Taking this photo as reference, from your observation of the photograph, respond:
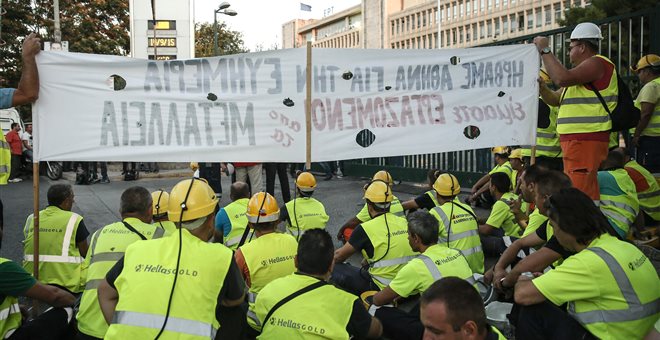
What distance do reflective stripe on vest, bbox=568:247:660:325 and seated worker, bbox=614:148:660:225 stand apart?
128 inches

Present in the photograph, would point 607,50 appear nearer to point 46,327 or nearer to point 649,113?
point 649,113

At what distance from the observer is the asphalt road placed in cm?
→ 967

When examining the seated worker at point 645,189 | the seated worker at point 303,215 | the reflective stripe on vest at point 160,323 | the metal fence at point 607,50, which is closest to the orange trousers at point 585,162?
the seated worker at point 645,189

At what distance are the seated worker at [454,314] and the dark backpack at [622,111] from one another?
316 centimetres

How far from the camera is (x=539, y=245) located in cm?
496

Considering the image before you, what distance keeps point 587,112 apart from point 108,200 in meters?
10.9

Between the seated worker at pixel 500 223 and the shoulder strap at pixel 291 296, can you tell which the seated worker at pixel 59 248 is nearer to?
the shoulder strap at pixel 291 296

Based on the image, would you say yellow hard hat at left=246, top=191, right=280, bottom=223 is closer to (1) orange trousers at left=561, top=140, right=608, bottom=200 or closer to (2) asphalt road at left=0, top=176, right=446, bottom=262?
(1) orange trousers at left=561, top=140, right=608, bottom=200

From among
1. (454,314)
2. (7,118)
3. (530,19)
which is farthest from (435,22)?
(454,314)

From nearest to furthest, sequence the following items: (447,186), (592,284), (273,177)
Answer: (592,284) → (447,186) → (273,177)

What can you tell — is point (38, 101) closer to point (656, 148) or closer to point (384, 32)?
point (656, 148)

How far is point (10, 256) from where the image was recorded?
7.71m

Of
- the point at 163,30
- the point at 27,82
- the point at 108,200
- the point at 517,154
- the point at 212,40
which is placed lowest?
the point at 108,200

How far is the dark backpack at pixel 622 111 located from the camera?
5016mm
